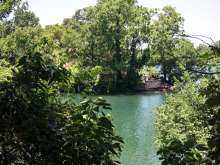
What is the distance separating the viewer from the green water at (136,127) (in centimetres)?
2336

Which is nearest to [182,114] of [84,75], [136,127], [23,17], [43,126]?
[84,75]

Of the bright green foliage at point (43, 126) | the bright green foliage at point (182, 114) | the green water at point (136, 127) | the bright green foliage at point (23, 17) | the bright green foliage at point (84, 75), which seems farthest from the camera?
the bright green foliage at point (23, 17)

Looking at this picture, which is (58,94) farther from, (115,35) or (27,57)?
(115,35)

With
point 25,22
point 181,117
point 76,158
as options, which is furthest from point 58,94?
point 25,22

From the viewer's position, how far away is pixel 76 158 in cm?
376

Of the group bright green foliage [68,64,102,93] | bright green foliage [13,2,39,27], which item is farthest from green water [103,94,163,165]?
bright green foliage [13,2,39,27]

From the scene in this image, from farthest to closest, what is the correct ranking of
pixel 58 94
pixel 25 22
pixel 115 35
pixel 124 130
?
pixel 25 22
pixel 115 35
pixel 124 130
pixel 58 94

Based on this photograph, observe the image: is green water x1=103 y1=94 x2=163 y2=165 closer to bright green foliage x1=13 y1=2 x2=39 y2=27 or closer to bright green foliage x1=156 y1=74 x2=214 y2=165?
bright green foliage x1=156 y1=74 x2=214 y2=165

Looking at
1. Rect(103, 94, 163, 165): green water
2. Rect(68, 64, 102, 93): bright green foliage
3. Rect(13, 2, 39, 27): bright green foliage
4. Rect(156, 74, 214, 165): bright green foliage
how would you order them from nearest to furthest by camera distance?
Rect(68, 64, 102, 93): bright green foliage → Rect(156, 74, 214, 165): bright green foliage → Rect(103, 94, 163, 165): green water → Rect(13, 2, 39, 27): bright green foliage

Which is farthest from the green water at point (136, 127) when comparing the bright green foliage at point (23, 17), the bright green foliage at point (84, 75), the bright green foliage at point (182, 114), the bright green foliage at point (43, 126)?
the bright green foliage at point (23, 17)

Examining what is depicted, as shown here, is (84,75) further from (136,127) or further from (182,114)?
(136,127)

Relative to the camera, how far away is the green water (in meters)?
23.4

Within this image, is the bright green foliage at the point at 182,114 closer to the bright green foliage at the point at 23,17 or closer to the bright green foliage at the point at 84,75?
the bright green foliage at the point at 84,75

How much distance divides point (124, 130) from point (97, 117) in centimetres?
2824
